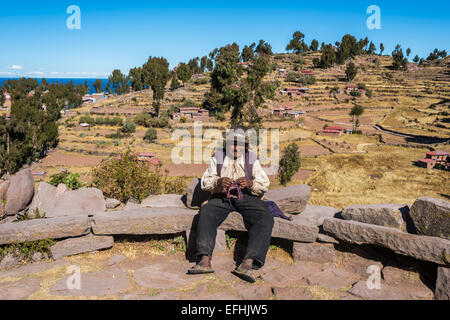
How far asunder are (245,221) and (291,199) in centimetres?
111

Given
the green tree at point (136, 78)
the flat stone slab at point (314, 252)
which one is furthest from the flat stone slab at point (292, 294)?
the green tree at point (136, 78)

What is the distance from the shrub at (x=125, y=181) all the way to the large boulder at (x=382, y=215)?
4.02 metres

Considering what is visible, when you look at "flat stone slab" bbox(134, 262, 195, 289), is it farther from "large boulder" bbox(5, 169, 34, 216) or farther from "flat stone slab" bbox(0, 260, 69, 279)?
"large boulder" bbox(5, 169, 34, 216)

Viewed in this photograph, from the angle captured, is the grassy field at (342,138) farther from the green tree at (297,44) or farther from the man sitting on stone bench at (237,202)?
the green tree at (297,44)

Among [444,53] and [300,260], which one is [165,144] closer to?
[300,260]

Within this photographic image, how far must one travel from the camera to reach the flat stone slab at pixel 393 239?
146 inches

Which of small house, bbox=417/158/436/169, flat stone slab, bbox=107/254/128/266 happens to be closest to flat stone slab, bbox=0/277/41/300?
flat stone slab, bbox=107/254/128/266

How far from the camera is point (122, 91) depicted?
117 m

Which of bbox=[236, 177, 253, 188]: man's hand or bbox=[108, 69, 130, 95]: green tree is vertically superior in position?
bbox=[108, 69, 130, 95]: green tree

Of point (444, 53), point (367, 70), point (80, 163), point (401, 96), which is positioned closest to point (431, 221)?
point (80, 163)

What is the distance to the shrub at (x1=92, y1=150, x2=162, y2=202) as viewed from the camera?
6.32 metres

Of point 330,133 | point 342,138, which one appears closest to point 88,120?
point 330,133
